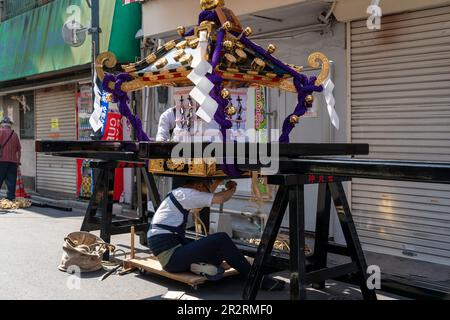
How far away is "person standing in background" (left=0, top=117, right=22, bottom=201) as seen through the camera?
1175cm

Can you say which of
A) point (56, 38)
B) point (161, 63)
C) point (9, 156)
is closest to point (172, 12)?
point (56, 38)

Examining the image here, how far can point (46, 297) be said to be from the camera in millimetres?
5062

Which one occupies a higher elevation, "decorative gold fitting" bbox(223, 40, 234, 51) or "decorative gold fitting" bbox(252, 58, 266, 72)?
"decorative gold fitting" bbox(223, 40, 234, 51)

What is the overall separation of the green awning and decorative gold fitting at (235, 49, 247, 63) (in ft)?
20.6

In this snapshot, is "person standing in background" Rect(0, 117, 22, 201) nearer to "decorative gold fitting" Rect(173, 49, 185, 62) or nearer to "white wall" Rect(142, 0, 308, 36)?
"white wall" Rect(142, 0, 308, 36)

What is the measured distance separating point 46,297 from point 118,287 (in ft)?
2.49

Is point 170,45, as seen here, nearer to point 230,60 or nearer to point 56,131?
point 230,60

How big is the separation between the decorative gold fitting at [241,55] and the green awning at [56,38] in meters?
6.29

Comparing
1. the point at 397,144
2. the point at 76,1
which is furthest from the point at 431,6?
the point at 76,1

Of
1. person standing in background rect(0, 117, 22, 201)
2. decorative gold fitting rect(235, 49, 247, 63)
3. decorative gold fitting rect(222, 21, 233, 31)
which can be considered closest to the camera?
decorative gold fitting rect(222, 21, 233, 31)

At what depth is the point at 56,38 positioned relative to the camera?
12.3 metres

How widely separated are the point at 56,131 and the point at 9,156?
98.4 inches

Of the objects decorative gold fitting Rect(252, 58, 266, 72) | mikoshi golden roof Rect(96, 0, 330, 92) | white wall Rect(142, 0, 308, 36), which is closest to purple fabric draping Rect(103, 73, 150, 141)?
mikoshi golden roof Rect(96, 0, 330, 92)

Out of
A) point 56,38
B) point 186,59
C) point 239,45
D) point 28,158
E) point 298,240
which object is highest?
point 56,38
